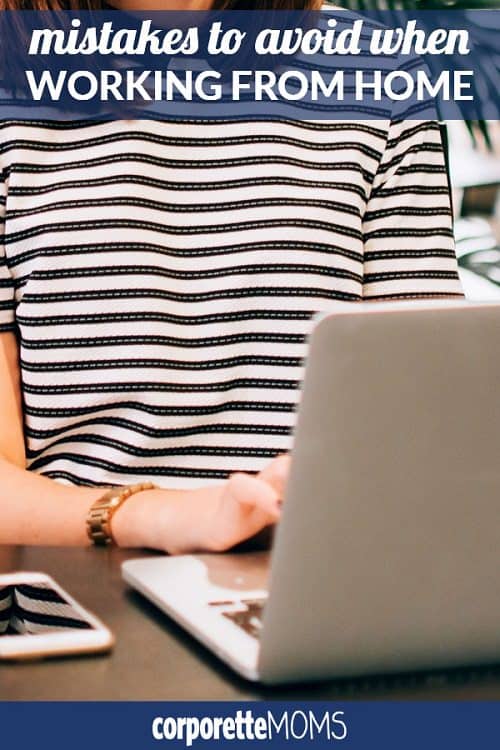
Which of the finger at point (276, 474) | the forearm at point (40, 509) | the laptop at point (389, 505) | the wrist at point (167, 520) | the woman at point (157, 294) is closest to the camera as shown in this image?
the laptop at point (389, 505)

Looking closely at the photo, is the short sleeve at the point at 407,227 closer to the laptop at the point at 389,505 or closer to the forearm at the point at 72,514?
the forearm at the point at 72,514

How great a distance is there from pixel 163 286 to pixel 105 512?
33 centimetres

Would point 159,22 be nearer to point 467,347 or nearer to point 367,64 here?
point 367,64

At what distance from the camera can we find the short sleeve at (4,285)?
1.29 meters

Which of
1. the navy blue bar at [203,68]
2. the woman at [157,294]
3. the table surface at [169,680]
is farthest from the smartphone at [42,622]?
the navy blue bar at [203,68]

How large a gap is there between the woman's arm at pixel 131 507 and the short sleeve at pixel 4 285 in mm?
19

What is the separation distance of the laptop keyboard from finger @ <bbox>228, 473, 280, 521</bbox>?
0.06m

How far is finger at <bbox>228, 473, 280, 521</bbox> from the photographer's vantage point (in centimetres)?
76

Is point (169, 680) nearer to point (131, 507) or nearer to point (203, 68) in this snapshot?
point (131, 507)

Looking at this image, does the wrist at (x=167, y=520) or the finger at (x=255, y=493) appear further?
the wrist at (x=167, y=520)

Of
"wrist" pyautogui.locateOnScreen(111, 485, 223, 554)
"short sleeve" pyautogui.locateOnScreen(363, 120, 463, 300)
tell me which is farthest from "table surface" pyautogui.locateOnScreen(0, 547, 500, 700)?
"short sleeve" pyautogui.locateOnScreen(363, 120, 463, 300)

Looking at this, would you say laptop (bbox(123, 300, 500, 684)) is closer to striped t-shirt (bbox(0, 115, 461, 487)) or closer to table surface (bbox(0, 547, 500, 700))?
table surface (bbox(0, 547, 500, 700))

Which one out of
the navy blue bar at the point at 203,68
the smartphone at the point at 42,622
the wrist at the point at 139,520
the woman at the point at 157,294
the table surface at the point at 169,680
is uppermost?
the navy blue bar at the point at 203,68

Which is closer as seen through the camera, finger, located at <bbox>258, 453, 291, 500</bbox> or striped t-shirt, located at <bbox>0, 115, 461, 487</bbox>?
finger, located at <bbox>258, 453, 291, 500</bbox>
